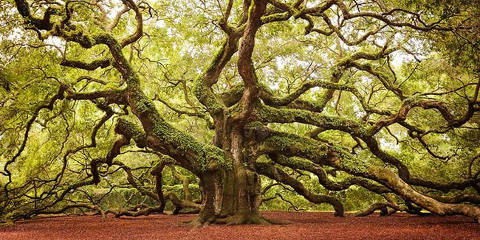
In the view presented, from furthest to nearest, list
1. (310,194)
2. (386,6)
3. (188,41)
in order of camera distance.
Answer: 1. (188,41)
2. (310,194)
3. (386,6)

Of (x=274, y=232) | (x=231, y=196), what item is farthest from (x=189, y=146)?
(x=274, y=232)

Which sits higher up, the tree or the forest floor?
the tree

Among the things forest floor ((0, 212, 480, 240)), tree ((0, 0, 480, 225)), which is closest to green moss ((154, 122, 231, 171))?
tree ((0, 0, 480, 225))

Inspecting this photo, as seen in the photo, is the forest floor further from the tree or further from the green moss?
the green moss

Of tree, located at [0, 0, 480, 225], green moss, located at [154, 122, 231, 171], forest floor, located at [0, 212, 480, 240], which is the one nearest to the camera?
forest floor, located at [0, 212, 480, 240]

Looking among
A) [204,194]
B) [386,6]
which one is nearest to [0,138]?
[204,194]

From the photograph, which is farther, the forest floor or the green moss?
the green moss

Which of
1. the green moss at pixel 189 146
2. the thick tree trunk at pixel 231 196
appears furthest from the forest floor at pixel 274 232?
the green moss at pixel 189 146

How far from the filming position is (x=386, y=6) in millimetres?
8992

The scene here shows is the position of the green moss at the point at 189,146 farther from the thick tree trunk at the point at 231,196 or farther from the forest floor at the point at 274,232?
the forest floor at the point at 274,232

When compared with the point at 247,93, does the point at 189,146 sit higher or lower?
lower

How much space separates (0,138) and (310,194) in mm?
11404

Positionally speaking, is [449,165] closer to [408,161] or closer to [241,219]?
[408,161]

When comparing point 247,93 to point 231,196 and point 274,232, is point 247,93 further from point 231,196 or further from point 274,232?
point 274,232
